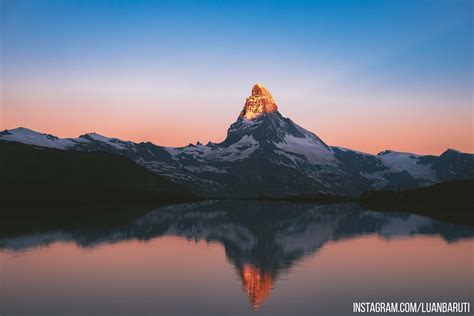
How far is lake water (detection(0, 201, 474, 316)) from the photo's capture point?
1620 inches

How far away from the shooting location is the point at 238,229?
114 metres

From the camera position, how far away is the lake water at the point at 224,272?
4116 cm

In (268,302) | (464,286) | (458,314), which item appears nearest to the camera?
(458,314)

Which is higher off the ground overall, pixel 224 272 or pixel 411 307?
pixel 411 307

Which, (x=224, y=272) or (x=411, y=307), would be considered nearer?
(x=411, y=307)

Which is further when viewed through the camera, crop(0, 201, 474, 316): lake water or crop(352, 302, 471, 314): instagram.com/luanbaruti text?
crop(0, 201, 474, 316): lake water

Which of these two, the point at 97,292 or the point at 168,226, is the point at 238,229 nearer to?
the point at 168,226

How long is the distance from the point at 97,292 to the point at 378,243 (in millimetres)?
54827

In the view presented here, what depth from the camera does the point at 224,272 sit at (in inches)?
2264

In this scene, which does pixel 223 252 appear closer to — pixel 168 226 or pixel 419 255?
pixel 419 255

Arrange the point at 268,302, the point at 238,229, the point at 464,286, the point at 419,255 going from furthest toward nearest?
the point at 238,229 < the point at 419,255 < the point at 464,286 < the point at 268,302

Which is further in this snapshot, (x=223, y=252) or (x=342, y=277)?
(x=223, y=252)

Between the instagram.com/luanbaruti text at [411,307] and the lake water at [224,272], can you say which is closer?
the instagram.com/luanbaruti text at [411,307]

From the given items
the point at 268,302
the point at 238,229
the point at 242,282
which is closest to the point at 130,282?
the point at 242,282
